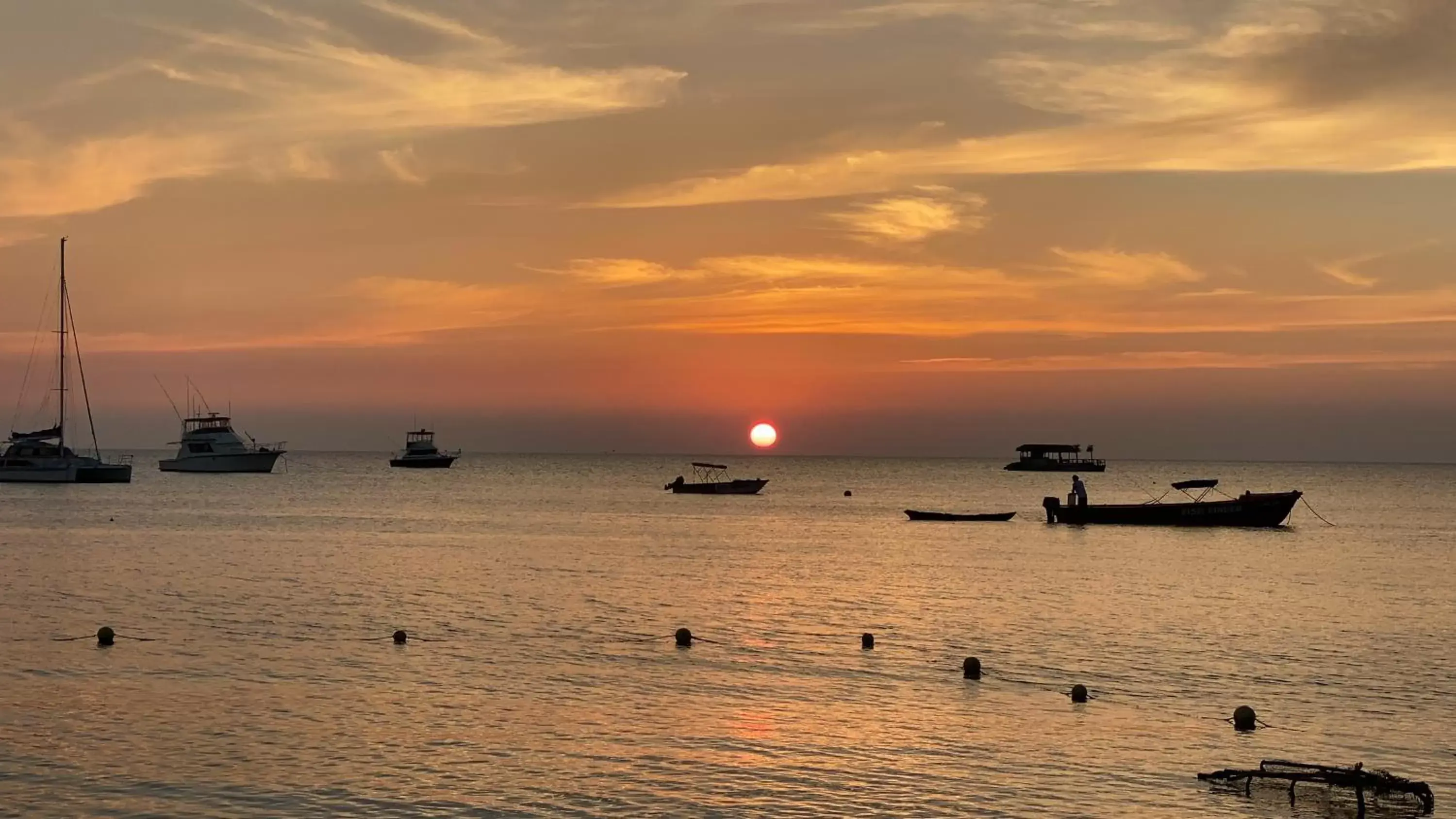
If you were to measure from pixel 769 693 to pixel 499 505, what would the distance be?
10744 cm

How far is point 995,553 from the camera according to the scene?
7819 cm

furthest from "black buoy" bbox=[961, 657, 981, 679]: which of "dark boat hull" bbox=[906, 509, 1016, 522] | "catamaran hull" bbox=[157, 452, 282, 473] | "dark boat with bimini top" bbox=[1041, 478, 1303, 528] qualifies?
"catamaran hull" bbox=[157, 452, 282, 473]

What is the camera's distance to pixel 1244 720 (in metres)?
27.9

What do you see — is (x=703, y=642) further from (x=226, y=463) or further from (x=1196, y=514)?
(x=226, y=463)

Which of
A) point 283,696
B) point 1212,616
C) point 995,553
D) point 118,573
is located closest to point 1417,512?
point 995,553

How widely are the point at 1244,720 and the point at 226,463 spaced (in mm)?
177673

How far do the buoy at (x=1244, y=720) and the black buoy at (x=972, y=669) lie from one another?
6.79 meters

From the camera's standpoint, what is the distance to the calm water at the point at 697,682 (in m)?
Result: 22.7

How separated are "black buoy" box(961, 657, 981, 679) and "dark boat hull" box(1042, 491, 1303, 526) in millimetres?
72147

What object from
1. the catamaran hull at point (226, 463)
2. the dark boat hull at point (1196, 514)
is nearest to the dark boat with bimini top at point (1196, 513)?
the dark boat hull at point (1196, 514)

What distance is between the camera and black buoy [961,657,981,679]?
3362cm

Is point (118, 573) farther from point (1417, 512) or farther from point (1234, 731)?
point (1417, 512)

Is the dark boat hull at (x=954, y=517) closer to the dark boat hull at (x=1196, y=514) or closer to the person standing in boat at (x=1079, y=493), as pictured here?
the person standing in boat at (x=1079, y=493)

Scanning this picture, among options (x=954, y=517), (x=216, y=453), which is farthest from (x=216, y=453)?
(x=954, y=517)
